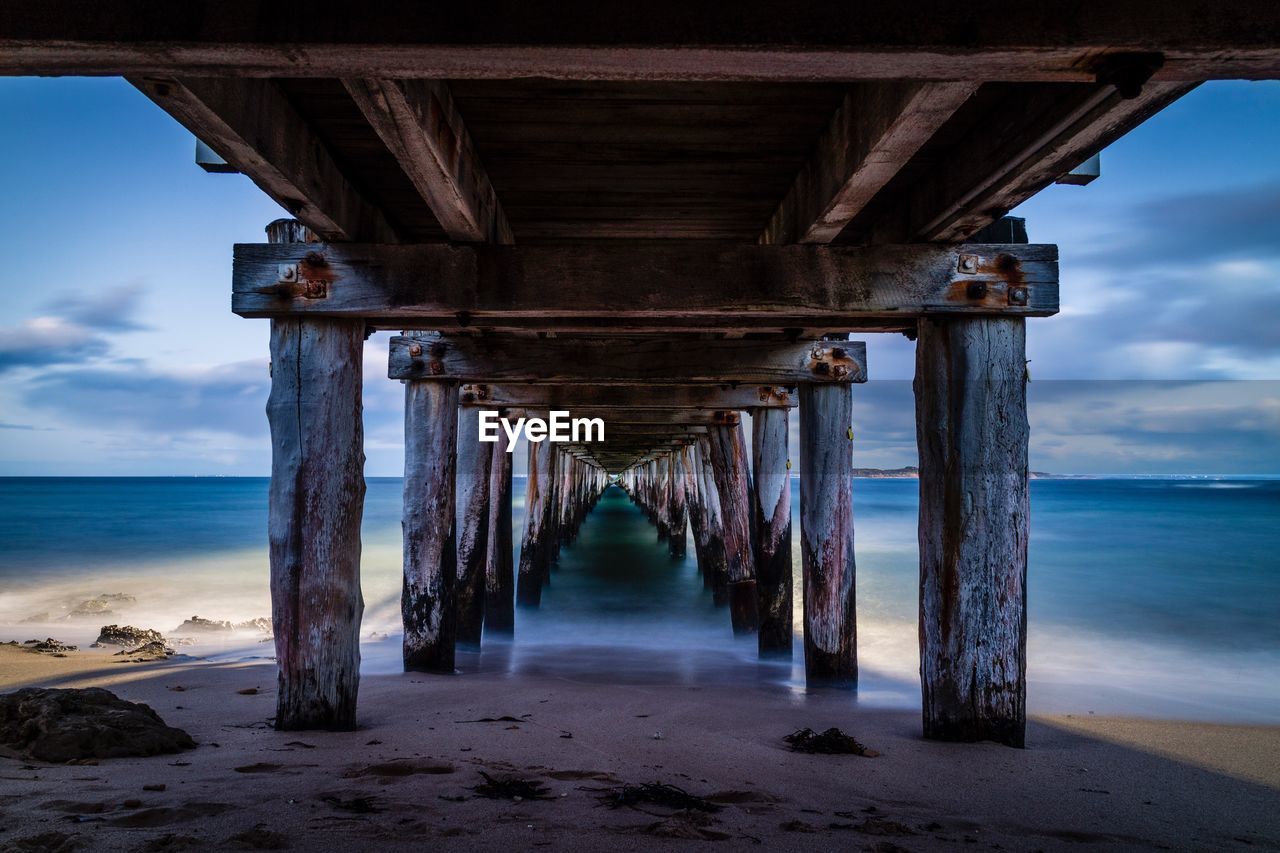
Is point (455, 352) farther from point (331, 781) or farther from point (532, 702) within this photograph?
point (331, 781)

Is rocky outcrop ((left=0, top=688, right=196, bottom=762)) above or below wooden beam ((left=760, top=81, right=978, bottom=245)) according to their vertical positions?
below

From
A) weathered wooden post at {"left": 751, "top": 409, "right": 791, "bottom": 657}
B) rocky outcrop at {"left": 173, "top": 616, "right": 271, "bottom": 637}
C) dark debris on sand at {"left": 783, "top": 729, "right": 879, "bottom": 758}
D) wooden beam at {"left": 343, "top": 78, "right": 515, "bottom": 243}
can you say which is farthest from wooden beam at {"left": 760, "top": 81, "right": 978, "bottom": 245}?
rocky outcrop at {"left": 173, "top": 616, "right": 271, "bottom": 637}

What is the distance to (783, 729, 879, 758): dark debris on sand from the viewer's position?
3350 mm

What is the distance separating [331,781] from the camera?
262cm

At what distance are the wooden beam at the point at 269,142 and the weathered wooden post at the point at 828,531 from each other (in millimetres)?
3313

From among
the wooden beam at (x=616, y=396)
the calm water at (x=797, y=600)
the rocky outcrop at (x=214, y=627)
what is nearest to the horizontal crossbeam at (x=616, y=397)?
the wooden beam at (x=616, y=396)

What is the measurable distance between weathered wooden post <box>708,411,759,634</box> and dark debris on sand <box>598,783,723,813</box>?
20.5 feet

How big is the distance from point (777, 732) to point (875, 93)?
9.08ft

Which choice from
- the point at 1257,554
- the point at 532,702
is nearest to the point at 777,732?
the point at 532,702

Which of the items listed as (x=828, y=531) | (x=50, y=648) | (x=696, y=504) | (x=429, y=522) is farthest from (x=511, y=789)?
(x=696, y=504)

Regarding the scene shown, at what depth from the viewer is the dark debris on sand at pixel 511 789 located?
2.51 metres

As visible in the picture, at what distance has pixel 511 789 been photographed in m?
2.57

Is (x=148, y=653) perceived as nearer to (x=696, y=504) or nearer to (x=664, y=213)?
(x=664, y=213)

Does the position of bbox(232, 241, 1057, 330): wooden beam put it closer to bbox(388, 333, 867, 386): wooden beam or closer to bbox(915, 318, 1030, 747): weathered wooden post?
bbox(915, 318, 1030, 747): weathered wooden post
